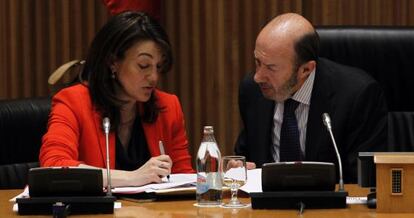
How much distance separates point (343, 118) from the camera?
394cm

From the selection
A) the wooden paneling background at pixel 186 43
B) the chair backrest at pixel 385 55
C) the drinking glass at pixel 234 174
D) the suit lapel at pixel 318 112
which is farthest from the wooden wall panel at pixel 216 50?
the drinking glass at pixel 234 174

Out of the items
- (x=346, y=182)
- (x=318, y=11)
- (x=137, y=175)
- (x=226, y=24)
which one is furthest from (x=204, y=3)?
(x=137, y=175)

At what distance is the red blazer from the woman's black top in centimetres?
3

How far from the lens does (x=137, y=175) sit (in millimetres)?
3453

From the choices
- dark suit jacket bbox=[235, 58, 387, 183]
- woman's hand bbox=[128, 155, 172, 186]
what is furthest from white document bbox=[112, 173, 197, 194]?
dark suit jacket bbox=[235, 58, 387, 183]

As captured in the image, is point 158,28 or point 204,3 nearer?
point 158,28

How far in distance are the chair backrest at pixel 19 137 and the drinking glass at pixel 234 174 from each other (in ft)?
3.37

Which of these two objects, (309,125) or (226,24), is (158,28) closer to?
(309,125)

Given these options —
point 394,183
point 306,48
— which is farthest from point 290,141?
point 394,183

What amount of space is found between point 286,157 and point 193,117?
169 centimetres

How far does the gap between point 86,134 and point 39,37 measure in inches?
72.1

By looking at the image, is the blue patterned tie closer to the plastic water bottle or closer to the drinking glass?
the plastic water bottle

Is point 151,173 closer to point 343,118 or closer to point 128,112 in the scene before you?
point 128,112

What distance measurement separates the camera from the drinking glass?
316 cm
